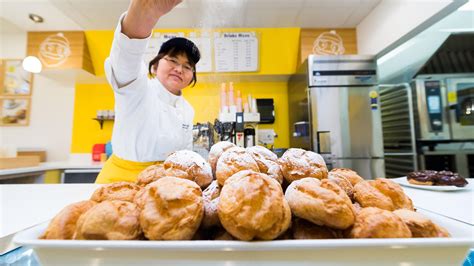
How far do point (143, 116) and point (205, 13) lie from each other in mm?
2148

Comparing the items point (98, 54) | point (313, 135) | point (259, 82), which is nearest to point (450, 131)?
point (313, 135)

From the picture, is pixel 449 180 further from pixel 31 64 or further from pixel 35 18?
pixel 35 18

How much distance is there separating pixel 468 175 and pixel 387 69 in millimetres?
1443

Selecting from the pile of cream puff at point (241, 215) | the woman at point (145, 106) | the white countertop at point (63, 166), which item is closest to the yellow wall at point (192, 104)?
the white countertop at point (63, 166)

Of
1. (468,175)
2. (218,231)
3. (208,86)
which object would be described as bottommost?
→ (468,175)

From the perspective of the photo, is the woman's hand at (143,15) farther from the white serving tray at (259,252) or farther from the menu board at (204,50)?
the menu board at (204,50)

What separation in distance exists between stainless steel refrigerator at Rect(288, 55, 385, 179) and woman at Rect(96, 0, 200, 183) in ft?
4.78

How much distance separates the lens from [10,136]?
3137 mm

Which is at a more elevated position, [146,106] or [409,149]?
[146,106]

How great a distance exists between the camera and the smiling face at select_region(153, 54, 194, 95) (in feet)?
4.60

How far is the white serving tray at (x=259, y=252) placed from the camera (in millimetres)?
260

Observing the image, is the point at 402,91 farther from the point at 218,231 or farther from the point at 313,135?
the point at 218,231

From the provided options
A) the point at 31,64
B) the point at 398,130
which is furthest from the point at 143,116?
the point at 398,130

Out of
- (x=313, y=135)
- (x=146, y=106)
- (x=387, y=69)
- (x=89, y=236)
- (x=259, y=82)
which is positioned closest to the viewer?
(x=89, y=236)
